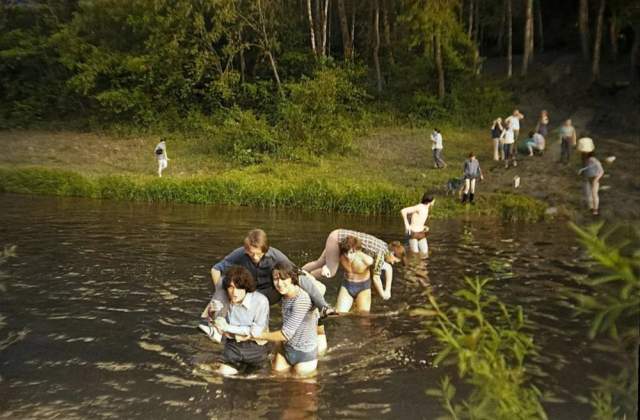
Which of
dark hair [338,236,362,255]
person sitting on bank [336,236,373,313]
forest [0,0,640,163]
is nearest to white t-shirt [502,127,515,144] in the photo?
forest [0,0,640,163]

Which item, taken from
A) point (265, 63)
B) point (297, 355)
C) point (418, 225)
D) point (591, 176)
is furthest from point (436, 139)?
point (297, 355)

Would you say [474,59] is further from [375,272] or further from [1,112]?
[375,272]

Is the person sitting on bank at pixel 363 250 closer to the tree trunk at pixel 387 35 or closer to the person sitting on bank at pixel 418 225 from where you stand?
the person sitting on bank at pixel 418 225

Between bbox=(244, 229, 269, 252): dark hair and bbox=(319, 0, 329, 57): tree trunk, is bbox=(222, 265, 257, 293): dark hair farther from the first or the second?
bbox=(319, 0, 329, 57): tree trunk

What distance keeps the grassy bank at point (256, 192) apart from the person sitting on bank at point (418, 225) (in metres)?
7.36

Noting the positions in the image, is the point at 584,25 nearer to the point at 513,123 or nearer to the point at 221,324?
the point at 513,123

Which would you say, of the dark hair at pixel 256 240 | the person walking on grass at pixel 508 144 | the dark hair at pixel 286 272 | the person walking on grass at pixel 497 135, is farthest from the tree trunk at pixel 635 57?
the dark hair at pixel 286 272

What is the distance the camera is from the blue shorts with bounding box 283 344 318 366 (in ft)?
28.2

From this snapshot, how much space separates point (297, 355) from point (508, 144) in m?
23.1

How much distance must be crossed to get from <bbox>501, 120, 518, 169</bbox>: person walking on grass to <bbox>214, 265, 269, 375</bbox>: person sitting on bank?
2311 centimetres

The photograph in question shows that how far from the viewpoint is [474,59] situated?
43281 mm

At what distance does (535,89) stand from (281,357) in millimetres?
37753

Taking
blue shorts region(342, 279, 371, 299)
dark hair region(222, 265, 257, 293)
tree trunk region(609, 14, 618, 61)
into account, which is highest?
tree trunk region(609, 14, 618, 61)

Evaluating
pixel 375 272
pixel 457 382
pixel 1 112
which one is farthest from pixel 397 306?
pixel 1 112
